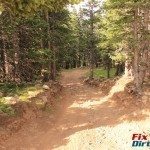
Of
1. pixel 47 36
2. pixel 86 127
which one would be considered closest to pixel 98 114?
pixel 86 127

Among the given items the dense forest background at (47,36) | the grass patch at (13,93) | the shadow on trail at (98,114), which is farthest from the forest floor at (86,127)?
the dense forest background at (47,36)

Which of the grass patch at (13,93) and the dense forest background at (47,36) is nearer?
the grass patch at (13,93)

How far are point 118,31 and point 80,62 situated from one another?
204 feet

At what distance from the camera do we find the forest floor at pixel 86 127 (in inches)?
643

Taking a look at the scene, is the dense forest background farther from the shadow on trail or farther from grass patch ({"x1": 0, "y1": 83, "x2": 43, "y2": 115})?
the shadow on trail

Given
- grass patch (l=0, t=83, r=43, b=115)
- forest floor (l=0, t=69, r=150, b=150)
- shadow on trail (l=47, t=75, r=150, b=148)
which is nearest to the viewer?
forest floor (l=0, t=69, r=150, b=150)

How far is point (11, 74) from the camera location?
99.3 feet

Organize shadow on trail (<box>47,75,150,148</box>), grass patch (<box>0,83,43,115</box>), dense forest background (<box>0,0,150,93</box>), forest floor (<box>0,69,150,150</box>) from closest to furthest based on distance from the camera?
forest floor (<box>0,69,150,150</box>)
shadow on trail (<box>47,75,150,148</box>)
grass patch (<box>0,83,43,115</box>)
dense forest background (<box>0,0,150,93</box>)

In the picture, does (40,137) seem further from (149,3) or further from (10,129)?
(149,3)

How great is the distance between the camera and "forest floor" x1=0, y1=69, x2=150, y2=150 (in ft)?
53.5

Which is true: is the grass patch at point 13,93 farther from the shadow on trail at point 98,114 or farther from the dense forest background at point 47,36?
the shadow on trail at point 98,114

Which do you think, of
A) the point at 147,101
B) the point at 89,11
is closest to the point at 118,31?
the point at 147,101

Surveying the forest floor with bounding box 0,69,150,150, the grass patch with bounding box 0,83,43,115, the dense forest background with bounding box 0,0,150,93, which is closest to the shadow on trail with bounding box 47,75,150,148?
the forest floor with bounding box 0,69,150,150

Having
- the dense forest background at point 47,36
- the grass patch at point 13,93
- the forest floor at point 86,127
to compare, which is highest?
the dense forest background at point 47,36
